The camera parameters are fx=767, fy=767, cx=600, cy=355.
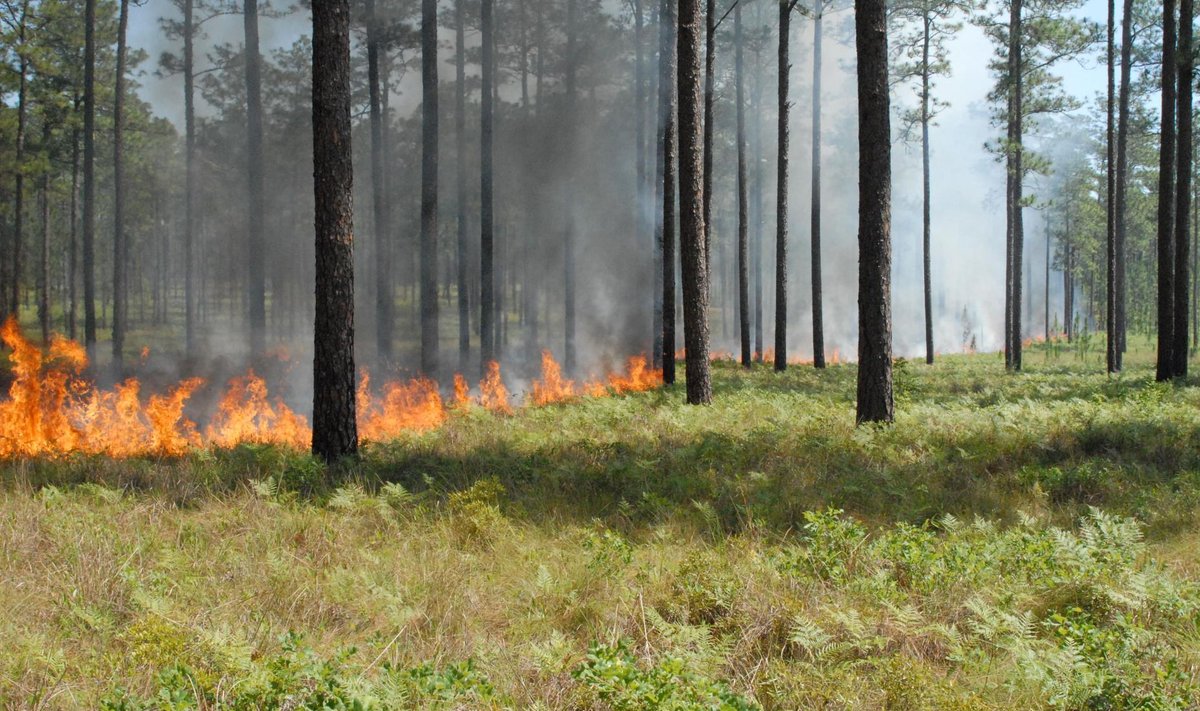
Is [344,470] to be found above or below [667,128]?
below

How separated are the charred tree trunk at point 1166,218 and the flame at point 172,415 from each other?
10.9 m

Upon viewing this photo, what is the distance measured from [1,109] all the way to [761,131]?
30.9 m

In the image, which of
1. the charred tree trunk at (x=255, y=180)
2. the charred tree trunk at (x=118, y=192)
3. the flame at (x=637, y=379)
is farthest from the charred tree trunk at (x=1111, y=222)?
the charred tree trunk at (x=118, y=192)

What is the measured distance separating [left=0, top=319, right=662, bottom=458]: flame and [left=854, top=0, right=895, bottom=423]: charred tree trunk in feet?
21.4

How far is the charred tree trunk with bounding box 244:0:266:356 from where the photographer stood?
20406 mm

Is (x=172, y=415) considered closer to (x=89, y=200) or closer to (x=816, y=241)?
(x=89, y=200)

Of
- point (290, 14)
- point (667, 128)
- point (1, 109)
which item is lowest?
point (667, 128)

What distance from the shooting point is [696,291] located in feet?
43.1

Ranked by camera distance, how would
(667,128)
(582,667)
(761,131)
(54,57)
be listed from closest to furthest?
(582,667)
(667,128)
(54,57)
(761,131)

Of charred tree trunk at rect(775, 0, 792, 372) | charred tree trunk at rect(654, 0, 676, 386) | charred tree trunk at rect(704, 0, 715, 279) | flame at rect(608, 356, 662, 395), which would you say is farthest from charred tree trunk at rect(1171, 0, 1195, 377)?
flame at rect(608, 356, 662, 395)

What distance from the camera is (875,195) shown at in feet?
33.4

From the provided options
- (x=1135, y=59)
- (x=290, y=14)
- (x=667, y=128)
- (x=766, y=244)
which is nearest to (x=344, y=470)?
(x=667, y=128)

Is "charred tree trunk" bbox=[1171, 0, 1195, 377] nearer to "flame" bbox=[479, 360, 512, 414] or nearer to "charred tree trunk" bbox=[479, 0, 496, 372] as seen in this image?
"flame" bbox=[479, 360, 512, 414]

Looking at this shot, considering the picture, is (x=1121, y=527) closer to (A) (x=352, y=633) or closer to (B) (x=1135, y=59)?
(A) (x=352, y=633)
